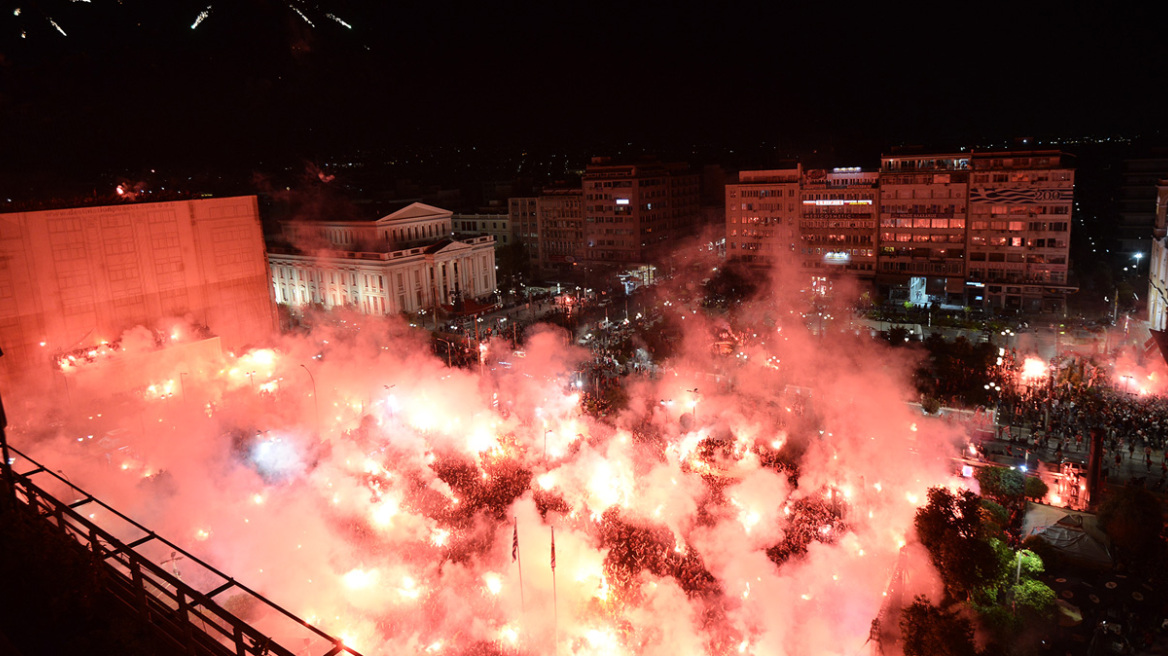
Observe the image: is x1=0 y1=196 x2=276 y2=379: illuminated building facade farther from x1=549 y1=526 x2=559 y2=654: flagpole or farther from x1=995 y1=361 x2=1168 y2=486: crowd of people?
x1=995 y1=361 x2=1168 y2=486: crowd of people

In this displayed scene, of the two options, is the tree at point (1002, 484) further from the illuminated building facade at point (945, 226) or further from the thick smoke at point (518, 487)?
the illuminated building facade at point (945, 226)

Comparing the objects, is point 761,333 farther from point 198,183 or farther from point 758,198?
point 198,183

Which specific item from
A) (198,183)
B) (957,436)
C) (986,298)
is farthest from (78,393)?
(986,298)

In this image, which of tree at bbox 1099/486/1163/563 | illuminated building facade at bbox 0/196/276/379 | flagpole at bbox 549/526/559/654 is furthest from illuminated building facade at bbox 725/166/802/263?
flagpole at bbox 549/526/559/654

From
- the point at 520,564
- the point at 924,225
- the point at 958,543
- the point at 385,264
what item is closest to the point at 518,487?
the point at 520,564

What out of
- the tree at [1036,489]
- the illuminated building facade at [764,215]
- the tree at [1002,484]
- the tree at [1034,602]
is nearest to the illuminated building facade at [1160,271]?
the illuminated building facade at [764,215]

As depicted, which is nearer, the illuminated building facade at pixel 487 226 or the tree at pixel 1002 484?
the tree at pixel 1002 484
